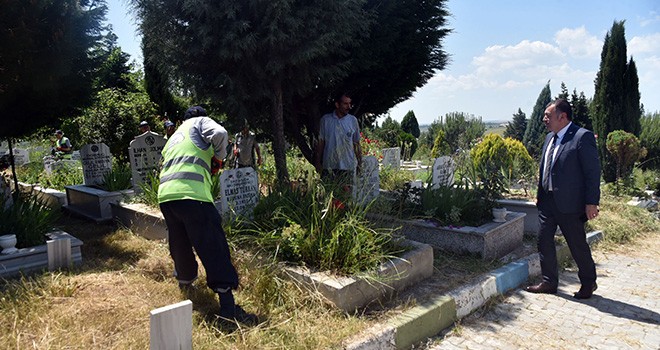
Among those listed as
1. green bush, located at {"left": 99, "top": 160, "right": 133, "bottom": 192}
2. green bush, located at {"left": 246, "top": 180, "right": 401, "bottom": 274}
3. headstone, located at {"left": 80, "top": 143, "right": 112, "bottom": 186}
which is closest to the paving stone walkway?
green bush, located at {"left": 246, "top": 180, "right": 401, "bottom": 274}

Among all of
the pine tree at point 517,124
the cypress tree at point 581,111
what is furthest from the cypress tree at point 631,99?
the pine tree at point 517,124

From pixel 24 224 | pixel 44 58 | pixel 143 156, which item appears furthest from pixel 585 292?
pixel 44 58

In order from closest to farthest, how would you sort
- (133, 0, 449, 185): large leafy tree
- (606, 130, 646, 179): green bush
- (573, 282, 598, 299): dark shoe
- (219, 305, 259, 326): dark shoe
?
(219, 305, 259, 326): dark shoe
(573, 282, 598, 299): dark shoe
(133, 0, 449, 185): large leafy tree
(606, 130, 646, 179): green bush

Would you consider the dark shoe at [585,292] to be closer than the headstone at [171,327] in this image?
No

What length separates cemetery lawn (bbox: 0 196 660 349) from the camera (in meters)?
2.96

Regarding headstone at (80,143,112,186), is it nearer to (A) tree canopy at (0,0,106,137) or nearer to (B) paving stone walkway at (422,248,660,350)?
(A) tree canopy at (0,0,106,137)

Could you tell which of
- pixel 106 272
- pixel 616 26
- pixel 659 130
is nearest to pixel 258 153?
pixel 106 272

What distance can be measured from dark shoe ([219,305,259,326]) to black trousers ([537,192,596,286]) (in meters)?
2.92

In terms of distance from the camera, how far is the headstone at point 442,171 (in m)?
6.34

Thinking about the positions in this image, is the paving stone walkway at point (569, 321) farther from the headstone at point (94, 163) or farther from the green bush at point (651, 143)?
the green bush at point (651, 143)

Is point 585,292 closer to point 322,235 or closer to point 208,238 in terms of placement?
point 322,235

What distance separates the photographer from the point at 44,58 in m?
5.32

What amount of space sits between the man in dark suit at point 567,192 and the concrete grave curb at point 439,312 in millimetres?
326

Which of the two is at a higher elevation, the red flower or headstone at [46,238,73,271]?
the red flower
